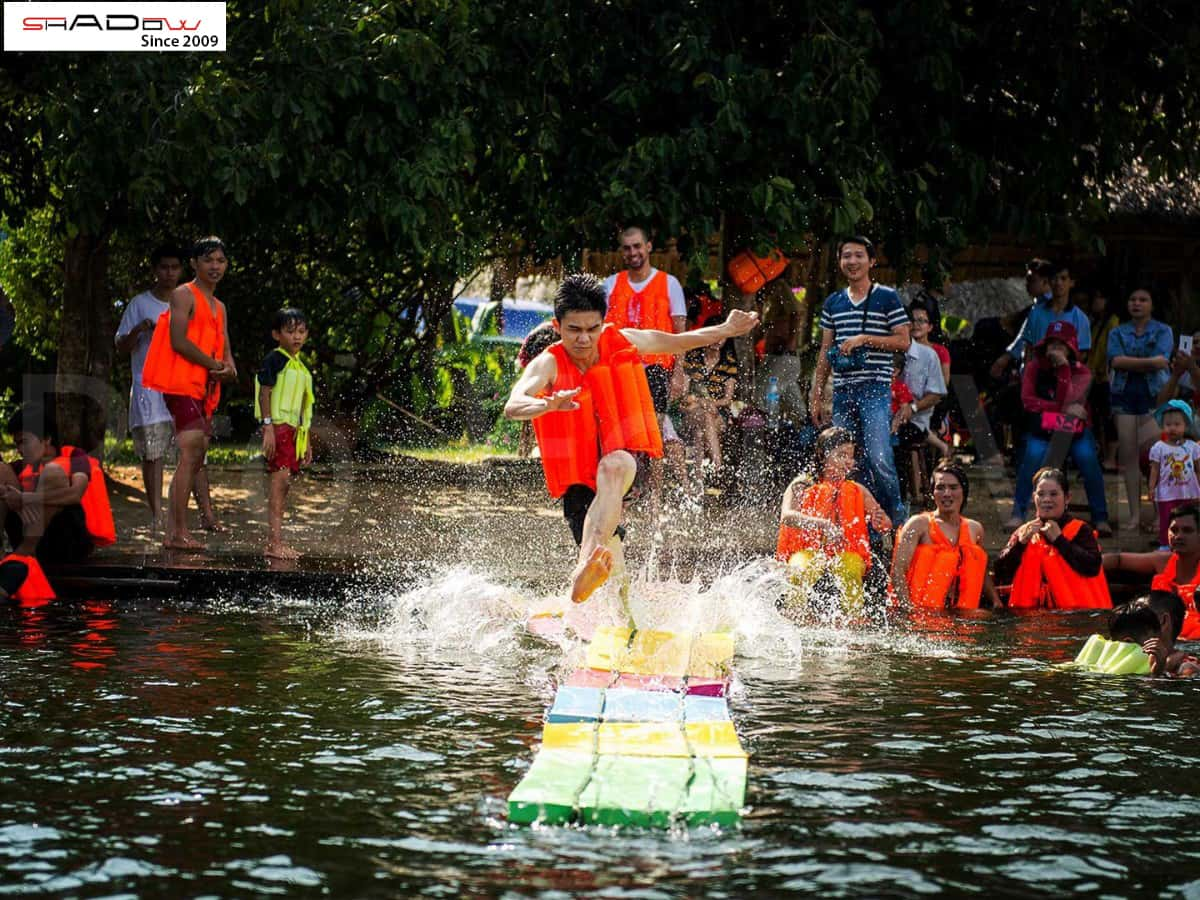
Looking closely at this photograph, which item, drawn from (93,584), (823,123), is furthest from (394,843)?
(823,123)

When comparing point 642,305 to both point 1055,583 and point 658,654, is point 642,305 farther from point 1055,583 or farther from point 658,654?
point 658,654

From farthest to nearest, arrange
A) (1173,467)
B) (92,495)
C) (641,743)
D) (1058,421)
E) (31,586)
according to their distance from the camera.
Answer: (1058,421), (1173,467), (92,495), (31,586), (641,743)

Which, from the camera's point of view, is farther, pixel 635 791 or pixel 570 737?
pixel 570 737

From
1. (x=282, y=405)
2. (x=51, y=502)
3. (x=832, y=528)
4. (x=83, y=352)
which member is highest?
(x=83, y=352)

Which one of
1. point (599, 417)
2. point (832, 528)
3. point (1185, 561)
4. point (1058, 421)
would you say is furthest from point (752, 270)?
point (599, 417)

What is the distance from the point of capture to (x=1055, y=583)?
378 inches

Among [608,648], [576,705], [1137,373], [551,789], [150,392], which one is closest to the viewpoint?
[551,789]

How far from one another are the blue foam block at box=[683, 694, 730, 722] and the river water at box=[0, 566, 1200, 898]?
0.42 feet

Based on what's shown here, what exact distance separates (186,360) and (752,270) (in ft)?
15.2

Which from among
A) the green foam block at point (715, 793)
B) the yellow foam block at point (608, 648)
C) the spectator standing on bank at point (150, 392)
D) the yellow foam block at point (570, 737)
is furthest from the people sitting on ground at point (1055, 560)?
the spectator standing on bank at point (150, 392)

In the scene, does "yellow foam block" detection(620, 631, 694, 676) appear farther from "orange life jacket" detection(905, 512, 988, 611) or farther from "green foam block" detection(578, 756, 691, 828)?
"orange life jacket" detection(905, 512, 988, 611)

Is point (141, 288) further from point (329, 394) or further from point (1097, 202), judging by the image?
point (1097, 202)

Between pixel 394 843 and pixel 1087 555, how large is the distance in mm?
5670

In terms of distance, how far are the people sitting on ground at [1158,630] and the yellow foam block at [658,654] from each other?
201 cm
